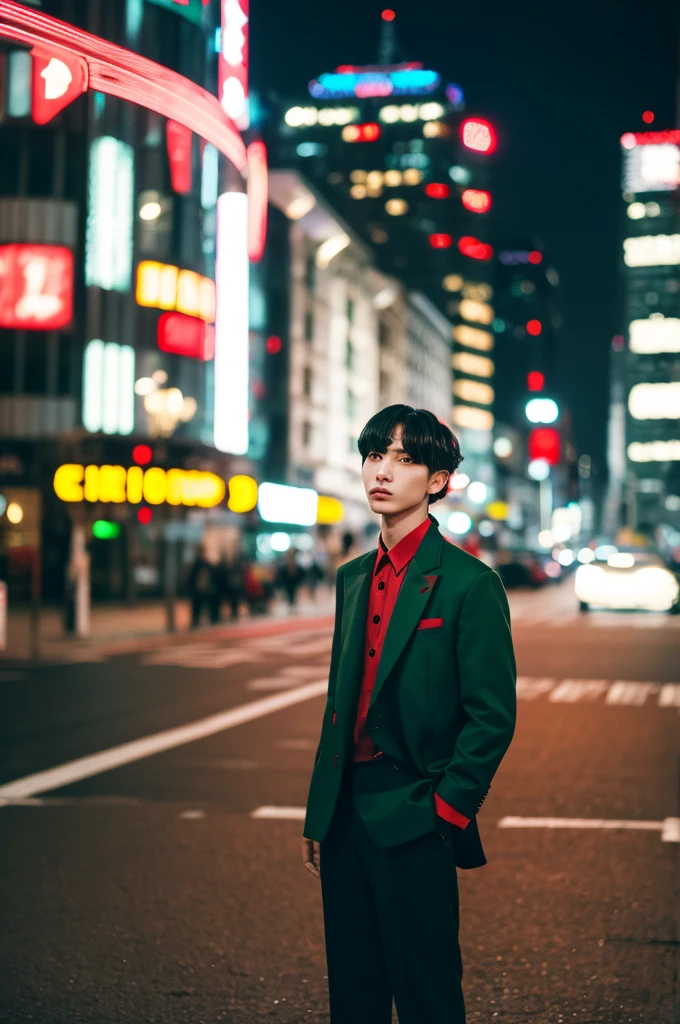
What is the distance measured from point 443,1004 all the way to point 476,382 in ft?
539

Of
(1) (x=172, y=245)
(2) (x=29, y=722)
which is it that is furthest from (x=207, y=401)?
(2) (x=29, y=722)

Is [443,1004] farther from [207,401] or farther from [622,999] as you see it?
[207,401]

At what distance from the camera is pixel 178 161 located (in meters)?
42.1

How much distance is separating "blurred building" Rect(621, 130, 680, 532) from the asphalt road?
22040 mm

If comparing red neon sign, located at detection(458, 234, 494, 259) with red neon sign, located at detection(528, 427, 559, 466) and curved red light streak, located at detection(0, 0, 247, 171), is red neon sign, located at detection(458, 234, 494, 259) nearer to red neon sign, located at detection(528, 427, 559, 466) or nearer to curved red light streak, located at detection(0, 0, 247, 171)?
red neon sign, located at detection(528, 427, 559, 466)

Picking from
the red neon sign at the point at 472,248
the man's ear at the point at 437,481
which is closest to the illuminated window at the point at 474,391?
the red neon sign at the point at 472,248

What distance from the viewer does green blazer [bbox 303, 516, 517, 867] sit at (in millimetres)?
3104

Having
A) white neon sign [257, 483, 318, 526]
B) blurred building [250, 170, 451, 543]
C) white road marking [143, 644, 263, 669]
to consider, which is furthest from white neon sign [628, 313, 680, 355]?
white road marking [143, 644, 263, 669]

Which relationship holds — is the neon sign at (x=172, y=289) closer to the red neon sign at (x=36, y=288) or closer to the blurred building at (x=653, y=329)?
the red neon sign at (x=36, y=288)

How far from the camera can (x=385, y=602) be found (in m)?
3.30

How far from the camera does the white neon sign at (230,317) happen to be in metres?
44.6

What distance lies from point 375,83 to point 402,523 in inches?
7054

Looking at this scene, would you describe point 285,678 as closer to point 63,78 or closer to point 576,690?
point 576,690

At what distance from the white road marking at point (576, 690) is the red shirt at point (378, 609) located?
11817mm
